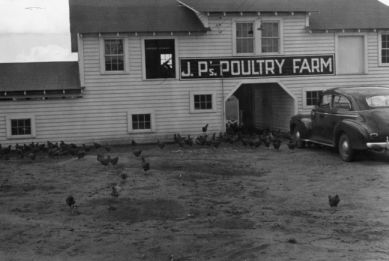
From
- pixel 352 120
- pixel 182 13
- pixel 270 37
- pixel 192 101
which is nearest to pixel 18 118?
pixel 192 101

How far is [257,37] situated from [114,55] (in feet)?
19.2

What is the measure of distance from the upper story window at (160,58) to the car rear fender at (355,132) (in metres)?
9.26

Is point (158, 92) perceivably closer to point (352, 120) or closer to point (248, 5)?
point (248, 5)

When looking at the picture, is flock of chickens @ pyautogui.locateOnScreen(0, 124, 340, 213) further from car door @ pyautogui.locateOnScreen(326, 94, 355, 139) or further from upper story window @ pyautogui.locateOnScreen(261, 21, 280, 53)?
upper story window @ pyautogui.locateOnScreen(261, 21, 280, 53)

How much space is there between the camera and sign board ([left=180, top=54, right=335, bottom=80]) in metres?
22.4

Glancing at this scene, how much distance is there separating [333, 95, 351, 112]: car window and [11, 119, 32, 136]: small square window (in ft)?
39.3

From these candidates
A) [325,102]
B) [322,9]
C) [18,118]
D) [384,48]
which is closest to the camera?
[325,102]

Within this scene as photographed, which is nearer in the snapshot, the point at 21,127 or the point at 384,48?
the point at 21,127

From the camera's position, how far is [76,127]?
21703 mm

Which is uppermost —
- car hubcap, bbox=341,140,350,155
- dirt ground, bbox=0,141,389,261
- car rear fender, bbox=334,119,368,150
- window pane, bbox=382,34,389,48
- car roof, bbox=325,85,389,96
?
window pane, bbox=382,34,389,48

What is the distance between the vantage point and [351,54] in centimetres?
2350

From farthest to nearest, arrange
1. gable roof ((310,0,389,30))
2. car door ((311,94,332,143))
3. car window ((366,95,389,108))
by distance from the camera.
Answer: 1. gable roof ((310,0,389,30))
2. car door ((311,94,332,143))
3. car window ((366,95,389,108))

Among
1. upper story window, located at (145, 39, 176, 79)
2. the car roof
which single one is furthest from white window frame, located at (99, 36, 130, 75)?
the car roof

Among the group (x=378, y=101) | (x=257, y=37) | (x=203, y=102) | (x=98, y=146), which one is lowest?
(x=98, y=146)
